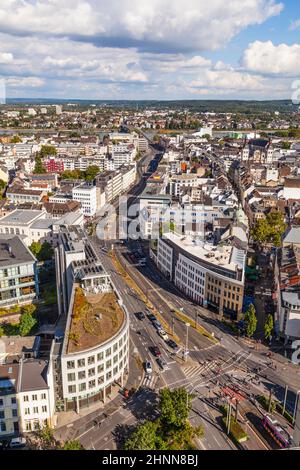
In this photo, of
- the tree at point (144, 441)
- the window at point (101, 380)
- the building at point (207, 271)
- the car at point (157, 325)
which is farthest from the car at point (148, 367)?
the building at point (207, 271)

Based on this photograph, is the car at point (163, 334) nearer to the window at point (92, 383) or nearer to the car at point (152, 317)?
the car at point (152, 317)

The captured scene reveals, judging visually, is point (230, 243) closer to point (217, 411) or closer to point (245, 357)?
point (245, 357)

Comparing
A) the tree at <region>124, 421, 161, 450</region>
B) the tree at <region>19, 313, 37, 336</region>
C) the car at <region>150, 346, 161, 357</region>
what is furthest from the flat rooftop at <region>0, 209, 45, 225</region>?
the tree at <region>124, 421, 161, 450</region>

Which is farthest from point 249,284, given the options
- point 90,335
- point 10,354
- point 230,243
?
point 10,354

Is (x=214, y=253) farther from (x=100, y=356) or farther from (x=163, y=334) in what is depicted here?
(x=100, y=356)

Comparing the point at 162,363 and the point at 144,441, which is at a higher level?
the point at 144,441

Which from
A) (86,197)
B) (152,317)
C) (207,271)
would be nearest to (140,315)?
(152,317)

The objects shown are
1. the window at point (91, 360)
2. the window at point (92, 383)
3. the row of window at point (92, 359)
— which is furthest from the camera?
the window at point (92, 383)
